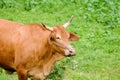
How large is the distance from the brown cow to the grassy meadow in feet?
3.89

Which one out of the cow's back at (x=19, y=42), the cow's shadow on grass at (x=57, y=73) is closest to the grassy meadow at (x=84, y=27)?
the cow's shadow on grass at (x=57, y=73)

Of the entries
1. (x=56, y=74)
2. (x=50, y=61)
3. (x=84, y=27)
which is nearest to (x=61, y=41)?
→ (x=50, y=61)

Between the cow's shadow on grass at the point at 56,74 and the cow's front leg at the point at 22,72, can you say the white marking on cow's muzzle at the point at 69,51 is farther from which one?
the cow's shadow on grass at the point at 56,74

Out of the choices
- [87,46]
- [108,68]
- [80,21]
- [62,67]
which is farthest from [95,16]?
[62,67]

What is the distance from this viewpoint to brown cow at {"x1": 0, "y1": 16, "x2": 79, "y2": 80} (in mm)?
7547

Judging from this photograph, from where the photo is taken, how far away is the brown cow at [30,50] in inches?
297

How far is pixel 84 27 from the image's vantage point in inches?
529

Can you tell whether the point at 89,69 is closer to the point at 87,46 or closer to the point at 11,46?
the point at 87,46

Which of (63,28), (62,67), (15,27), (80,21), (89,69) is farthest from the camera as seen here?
(80,21)

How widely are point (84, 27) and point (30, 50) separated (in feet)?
19.7

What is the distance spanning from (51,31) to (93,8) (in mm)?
7841

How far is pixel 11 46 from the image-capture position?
7.72m

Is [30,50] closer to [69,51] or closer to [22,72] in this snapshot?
[22,72]

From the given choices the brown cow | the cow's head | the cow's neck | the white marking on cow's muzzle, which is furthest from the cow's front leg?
the white marking on cow's muzzle
